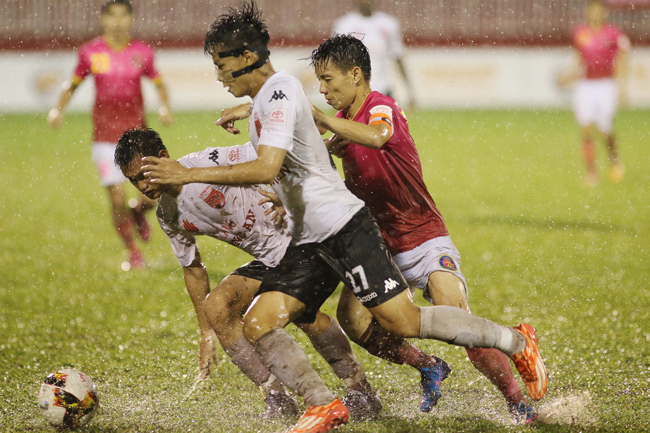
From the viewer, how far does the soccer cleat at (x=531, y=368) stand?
153 inches

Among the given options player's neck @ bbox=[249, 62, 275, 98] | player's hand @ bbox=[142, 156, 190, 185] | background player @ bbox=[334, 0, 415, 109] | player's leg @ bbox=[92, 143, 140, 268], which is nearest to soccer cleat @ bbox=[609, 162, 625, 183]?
background player @ bbox=[334, 0, 415, 109]

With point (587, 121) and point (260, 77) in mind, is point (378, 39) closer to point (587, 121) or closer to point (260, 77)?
point (587, 121)

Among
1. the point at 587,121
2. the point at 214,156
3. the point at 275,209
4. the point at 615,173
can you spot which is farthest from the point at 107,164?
the point at 615,173

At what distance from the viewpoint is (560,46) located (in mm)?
21516

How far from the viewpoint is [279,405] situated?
4.17 metres

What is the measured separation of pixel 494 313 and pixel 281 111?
9.90ft

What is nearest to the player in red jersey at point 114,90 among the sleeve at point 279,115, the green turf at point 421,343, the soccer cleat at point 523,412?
the green turf at point 421,343

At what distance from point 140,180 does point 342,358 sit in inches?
53.2

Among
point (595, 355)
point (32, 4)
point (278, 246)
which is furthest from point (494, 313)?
point (32, 4)

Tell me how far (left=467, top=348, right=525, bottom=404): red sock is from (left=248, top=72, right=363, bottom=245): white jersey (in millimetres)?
928

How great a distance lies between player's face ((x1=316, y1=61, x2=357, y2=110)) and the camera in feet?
13.4

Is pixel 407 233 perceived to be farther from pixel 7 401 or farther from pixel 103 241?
pixel 103 241

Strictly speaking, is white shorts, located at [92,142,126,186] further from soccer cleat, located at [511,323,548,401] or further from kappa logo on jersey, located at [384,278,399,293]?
soccer cleat, located at [511,323,548,401]

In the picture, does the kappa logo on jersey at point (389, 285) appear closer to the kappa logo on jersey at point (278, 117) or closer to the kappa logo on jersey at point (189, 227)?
the kappa logo on jersey at point (278, 117)
